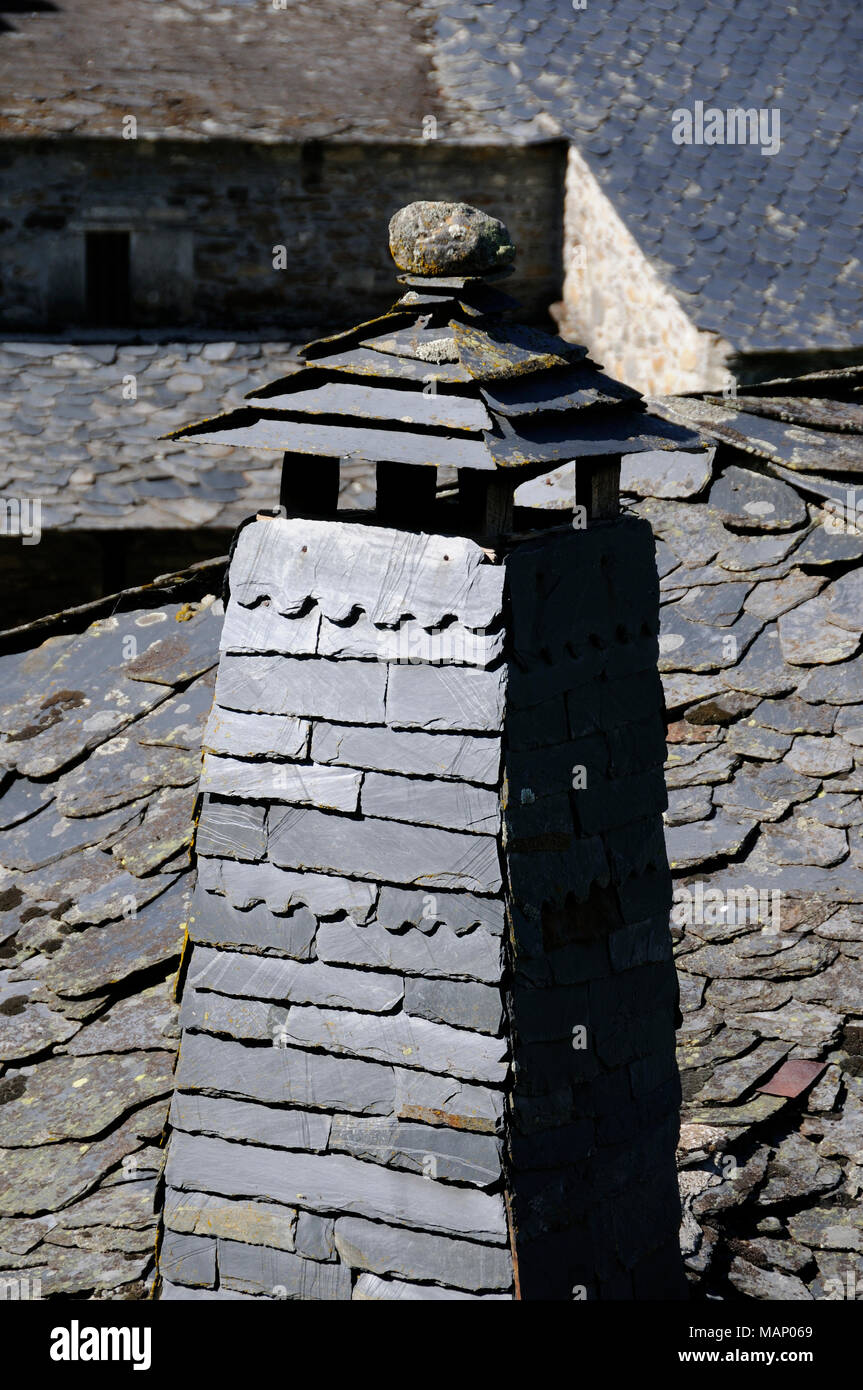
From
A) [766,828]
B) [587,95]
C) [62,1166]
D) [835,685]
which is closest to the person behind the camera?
[62,1166]

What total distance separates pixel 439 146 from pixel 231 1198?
12.6 meters

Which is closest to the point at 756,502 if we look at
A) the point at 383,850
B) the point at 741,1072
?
the point at 741,1072

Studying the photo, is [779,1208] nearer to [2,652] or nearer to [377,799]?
[377,799]

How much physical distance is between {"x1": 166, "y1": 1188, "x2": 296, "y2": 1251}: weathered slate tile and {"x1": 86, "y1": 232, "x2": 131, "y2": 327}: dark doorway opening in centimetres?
1230

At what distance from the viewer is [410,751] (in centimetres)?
353

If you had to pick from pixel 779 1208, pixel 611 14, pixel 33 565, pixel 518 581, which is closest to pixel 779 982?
pixel 779 1208

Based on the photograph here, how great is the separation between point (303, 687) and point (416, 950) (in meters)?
0.64

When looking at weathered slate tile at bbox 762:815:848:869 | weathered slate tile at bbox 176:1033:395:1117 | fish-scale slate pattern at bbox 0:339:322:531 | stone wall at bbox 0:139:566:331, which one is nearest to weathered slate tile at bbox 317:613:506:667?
weathered slate tile at bbox 176:1033:395:1117

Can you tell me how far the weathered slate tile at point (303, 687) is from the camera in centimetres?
357

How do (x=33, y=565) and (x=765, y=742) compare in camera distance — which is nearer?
(x=765, y=742)

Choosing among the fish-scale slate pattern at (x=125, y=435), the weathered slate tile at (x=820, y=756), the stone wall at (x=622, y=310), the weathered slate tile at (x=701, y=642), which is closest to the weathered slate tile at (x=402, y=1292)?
the weathered slate tile at (x=820, y=756)

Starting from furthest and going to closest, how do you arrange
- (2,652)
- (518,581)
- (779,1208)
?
1. (2,652)
2. (779,1208)
3. (518,581)

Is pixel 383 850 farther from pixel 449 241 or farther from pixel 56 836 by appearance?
pixel 56 836

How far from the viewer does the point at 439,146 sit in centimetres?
1464
